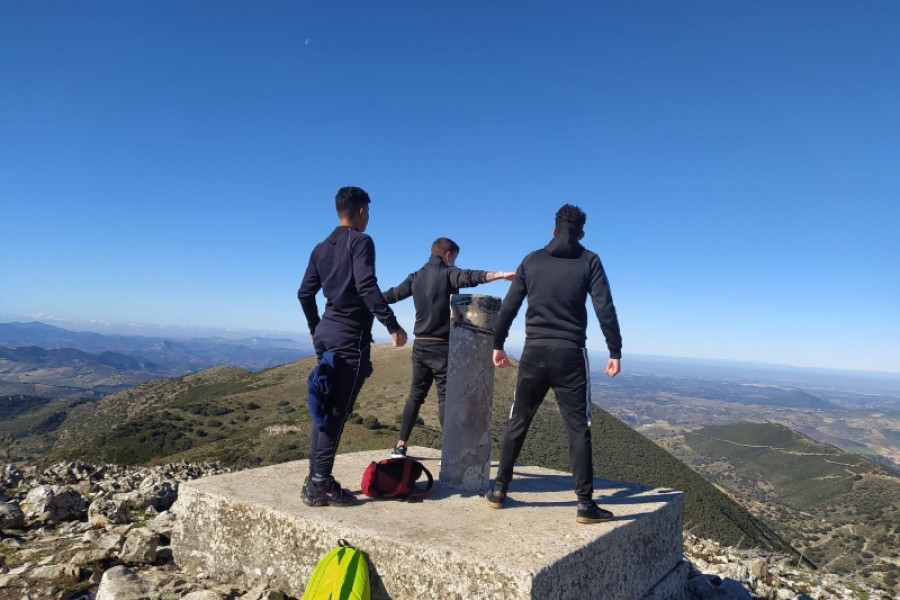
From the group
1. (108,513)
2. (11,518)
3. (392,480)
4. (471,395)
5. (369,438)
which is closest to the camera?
(392,480)

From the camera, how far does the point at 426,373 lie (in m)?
6.06

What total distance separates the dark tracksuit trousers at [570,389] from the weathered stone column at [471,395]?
718mm

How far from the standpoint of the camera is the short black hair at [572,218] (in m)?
4.65

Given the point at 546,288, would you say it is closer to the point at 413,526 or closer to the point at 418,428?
the point at 413,526

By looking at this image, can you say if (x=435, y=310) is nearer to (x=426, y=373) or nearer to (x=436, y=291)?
(x=436, y=291)

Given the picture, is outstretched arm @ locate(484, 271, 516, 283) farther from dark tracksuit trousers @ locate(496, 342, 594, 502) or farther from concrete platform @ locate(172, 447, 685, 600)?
concrete platform @ locate(172, 447, 685, 600)

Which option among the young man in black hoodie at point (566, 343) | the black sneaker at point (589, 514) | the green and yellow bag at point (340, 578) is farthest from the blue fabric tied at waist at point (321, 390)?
the black sneaker at point (589, 514)

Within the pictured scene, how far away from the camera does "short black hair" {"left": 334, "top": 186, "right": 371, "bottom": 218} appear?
188 inches

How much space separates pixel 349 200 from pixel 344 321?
1.15m

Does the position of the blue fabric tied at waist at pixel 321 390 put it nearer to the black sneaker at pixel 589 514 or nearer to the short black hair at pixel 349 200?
the short black hair at pixel 349 200

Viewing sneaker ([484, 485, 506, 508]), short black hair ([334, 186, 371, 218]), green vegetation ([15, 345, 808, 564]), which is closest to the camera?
sneaker ([484, 485, 506, 508])

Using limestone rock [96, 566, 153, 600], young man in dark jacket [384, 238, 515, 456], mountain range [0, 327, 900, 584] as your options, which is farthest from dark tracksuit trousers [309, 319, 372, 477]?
mountain range [0, 327, 900, 584]

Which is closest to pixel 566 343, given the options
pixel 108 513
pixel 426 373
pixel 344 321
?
pixel 344 321

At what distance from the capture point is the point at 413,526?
396 centimetres
